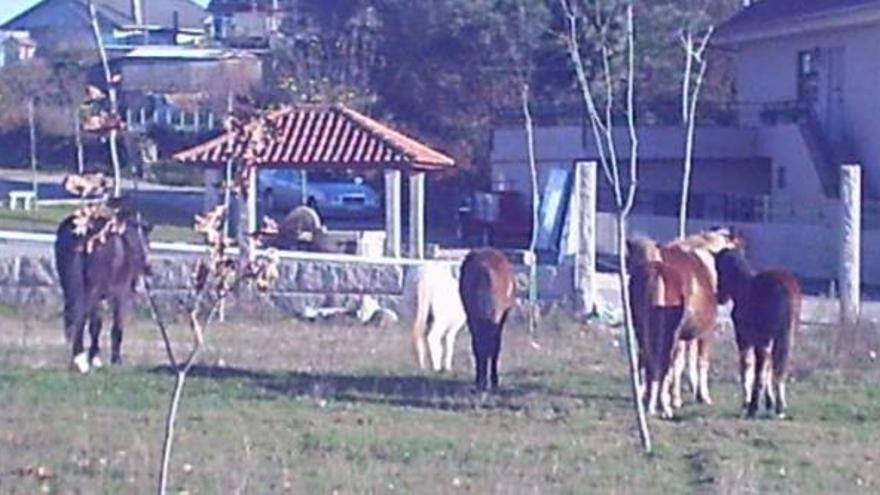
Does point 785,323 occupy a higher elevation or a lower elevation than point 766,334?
higher

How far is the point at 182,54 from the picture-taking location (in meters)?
84.6

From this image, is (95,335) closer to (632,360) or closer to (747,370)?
(747,370)

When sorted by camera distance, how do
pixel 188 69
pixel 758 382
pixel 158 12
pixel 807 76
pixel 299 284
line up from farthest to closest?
pixel 158 12 < pixel 188 69 < pixel 807 76 < pixel 299 284 < pixel 758 382

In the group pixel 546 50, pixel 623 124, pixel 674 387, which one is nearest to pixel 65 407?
pixel 674 387

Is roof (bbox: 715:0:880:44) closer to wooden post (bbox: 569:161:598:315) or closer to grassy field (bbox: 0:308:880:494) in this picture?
wooden post (bbox: 569:161:598:315)

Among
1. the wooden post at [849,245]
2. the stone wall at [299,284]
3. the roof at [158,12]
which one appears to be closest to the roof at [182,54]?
the roof at [158,12]

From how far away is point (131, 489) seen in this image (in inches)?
559

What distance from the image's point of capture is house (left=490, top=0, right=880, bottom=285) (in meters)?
47.5

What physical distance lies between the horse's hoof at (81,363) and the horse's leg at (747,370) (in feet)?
20.9

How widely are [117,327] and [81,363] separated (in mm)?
1142

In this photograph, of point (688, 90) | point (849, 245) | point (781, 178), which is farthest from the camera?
point (781, 178)

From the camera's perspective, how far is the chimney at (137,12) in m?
99.4

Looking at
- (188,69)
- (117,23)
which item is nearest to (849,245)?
(188,69)

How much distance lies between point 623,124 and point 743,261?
118 feet
